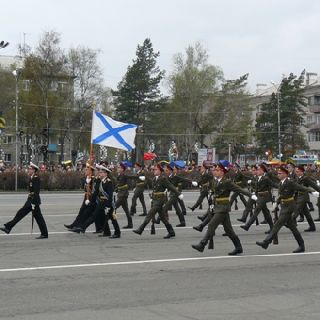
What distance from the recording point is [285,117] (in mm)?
74062

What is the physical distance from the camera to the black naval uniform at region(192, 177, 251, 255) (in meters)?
11.4

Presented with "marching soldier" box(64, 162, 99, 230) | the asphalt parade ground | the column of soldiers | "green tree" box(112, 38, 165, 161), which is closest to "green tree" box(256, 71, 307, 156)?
"green tree" box(112, 38, 165, 161)

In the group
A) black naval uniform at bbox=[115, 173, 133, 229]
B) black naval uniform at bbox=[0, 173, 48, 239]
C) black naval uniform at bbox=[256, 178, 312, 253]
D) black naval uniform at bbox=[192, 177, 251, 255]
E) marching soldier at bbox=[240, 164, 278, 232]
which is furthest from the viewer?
black naval uniform at bbox=[115, 173, 133, 229]

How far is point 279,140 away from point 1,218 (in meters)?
53.4

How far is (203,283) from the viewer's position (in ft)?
28.6

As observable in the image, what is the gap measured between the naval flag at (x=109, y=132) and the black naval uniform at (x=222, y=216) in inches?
277

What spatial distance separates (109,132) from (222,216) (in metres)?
7.79

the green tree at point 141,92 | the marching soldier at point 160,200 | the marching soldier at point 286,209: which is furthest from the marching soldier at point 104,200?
the green tree at point 141,92

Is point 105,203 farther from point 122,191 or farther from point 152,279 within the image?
point 152,279

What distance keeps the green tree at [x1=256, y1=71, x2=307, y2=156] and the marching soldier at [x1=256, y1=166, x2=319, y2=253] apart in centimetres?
6205

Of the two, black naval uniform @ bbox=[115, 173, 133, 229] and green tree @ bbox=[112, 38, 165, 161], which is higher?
green tree @ bbox=[112, 38, 165, 161]

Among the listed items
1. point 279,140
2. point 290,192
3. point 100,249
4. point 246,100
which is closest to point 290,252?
point 290,192

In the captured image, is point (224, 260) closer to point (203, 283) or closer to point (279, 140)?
point (203, 283)

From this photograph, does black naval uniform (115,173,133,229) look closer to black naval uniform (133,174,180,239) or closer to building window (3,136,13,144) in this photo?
black naval uniform (133,174,180,239)
